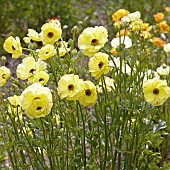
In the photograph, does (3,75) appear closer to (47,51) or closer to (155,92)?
(47,51)

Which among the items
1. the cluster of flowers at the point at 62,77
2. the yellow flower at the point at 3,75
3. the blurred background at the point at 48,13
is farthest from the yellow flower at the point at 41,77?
the blurred background at the point at 48,13

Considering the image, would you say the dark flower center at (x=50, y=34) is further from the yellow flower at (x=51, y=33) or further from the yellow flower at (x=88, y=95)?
the yellow flower at (x=88, y=95)

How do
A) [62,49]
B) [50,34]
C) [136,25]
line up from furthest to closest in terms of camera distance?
[136,25]
[62,49]
[50,34]

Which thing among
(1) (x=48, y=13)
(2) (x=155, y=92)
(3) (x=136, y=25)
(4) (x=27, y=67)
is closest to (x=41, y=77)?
(4) (x=27, y=67)

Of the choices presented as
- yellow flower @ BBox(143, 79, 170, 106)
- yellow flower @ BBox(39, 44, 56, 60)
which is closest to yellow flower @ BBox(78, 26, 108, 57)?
yellow flower @ BBox(39, 44, 56, 60)

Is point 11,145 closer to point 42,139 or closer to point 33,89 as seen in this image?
point 42,139

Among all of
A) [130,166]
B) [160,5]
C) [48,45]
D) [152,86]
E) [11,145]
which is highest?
[160,5]

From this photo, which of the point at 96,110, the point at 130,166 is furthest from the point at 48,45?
the point at 130,166
